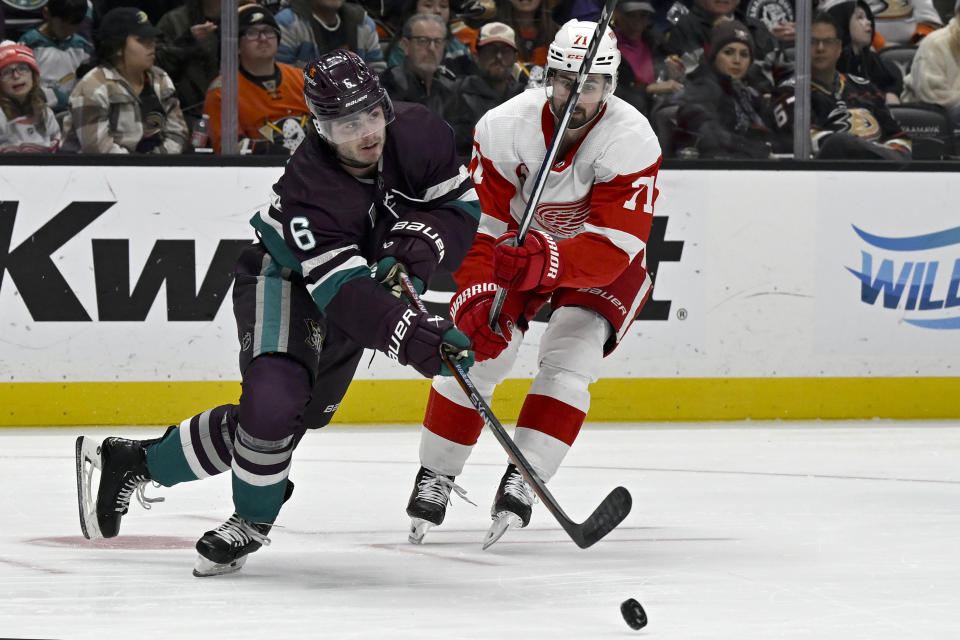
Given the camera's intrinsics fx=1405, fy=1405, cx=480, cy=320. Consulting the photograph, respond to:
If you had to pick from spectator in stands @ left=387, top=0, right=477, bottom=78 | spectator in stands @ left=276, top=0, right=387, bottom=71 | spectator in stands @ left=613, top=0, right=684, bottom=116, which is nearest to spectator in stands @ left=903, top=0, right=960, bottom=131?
spectator in stands @ left=613, top=0, right=684, bottom=116

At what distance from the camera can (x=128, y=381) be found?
5137mm

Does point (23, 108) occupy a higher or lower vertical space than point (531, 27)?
lower

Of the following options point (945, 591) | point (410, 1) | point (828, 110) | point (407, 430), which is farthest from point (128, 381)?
point (945, 591)

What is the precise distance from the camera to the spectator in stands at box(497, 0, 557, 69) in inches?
210

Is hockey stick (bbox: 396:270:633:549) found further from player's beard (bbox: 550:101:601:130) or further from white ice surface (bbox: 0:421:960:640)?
player's beard (bbox: 550:101:601:130)

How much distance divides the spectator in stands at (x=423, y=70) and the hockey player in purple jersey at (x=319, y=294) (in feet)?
7.89

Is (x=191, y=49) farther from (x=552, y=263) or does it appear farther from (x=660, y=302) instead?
(x=552, y=263)

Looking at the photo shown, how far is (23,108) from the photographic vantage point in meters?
5.07

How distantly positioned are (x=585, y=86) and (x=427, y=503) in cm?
101

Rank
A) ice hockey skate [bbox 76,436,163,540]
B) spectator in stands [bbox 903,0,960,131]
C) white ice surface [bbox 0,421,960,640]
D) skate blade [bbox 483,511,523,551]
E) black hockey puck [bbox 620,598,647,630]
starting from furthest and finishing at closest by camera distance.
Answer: spectator in stands [bbox 903,0,960,131], skate blade [bbox 483,511,523,551], ice hockey skate [bbox 76,436,163,540], white ice surface [bbox 0,421,960,640], black hockey puck [bbox 620,598,647,630]

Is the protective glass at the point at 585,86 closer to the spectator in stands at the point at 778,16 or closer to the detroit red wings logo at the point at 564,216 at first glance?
the detroit red wings logo at the point at 564,216

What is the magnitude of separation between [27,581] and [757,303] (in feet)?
11.2

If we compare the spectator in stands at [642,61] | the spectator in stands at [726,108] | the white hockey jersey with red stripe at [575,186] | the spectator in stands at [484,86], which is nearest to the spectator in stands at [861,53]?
the spectator in stands at [726,108]

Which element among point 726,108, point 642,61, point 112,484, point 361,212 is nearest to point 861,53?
point 726,108
